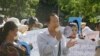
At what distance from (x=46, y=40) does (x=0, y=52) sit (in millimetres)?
1373

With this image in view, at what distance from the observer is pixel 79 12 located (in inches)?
1571

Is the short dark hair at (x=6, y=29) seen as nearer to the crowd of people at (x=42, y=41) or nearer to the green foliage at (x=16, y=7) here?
the crowd of people at (x=42, y=41)

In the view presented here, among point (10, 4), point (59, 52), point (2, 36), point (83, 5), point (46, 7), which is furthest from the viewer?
point (46, 7)

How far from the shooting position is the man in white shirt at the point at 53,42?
668cm

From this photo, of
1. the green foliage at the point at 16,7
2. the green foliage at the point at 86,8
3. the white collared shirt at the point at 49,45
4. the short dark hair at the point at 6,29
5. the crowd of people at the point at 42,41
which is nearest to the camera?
the crowd of people at the point at 42,41

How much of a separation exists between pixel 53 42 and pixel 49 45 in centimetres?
8

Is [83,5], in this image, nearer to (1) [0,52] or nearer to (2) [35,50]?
(2) [35,50]

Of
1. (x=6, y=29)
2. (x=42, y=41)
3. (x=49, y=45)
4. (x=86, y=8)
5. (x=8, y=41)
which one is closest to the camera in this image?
(x=8, y=41)

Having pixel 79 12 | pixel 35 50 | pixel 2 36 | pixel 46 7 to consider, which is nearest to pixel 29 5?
pixel 79 12

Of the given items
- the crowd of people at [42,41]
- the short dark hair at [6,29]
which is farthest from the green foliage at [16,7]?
the short dark hair at [6,29]

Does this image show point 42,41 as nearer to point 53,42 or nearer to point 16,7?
point 53,42

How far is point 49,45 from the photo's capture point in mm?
6664

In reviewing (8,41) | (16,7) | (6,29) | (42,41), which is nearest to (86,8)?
(16,7)

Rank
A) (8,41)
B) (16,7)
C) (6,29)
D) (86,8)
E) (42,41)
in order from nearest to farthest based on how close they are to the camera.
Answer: (8,41) → (6,29) → (42,41) → (86,8) → (16,7)
